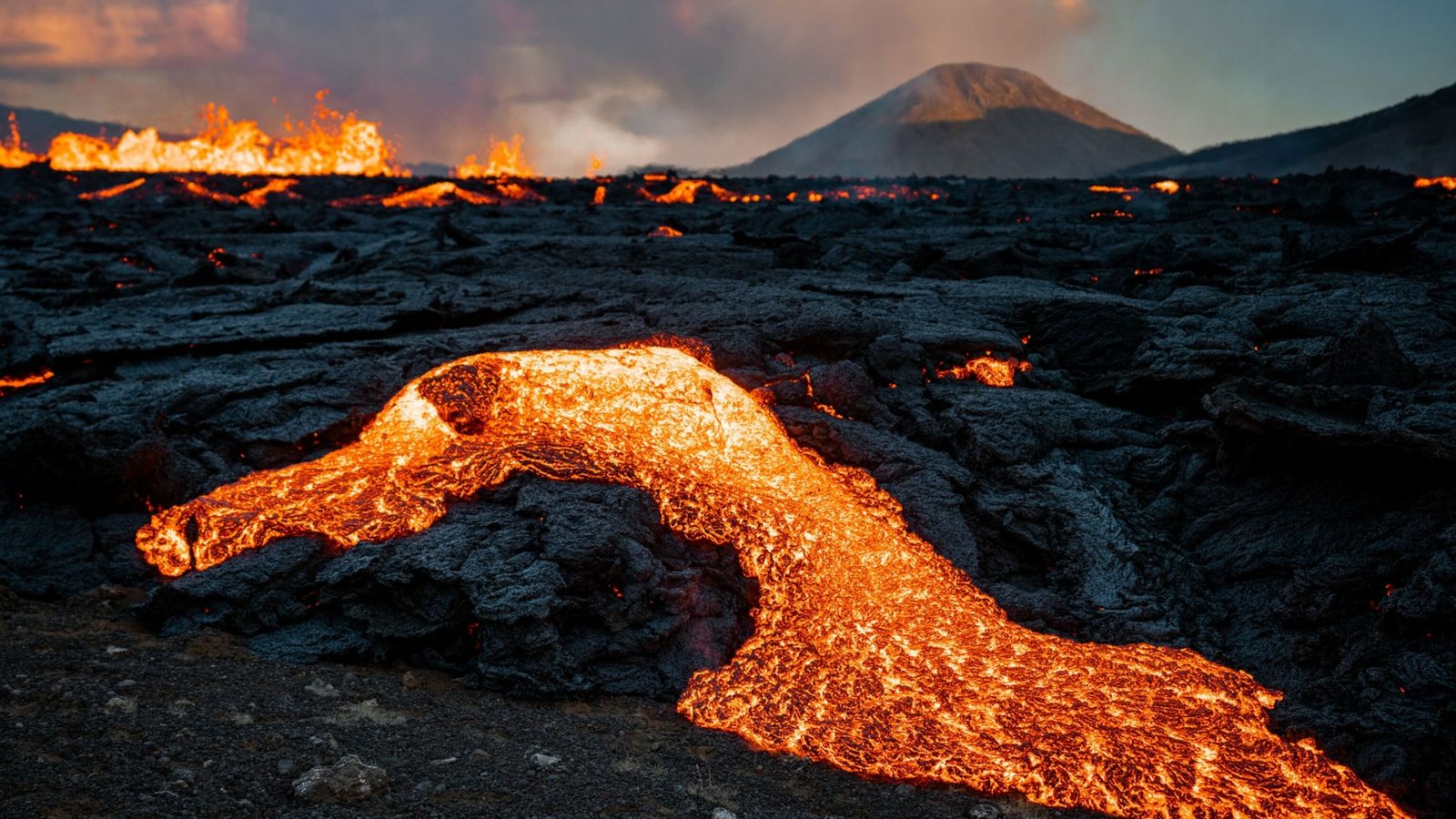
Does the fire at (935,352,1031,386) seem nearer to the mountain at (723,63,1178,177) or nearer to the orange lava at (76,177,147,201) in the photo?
the orange lava at (76,177,147,201)

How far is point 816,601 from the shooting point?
5.50 m

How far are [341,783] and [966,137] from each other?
172024 mm

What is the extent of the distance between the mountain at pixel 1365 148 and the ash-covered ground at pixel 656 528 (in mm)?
64537

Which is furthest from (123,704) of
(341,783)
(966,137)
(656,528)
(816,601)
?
(966,137)

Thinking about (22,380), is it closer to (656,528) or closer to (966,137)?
(656,528)

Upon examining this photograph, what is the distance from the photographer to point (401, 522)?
564 cm

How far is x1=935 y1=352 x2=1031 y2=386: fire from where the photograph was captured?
8352 mm

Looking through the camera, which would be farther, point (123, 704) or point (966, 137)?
point (966, 137)

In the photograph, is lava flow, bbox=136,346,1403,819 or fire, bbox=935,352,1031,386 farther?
fire, bbox=935,352,1031,386

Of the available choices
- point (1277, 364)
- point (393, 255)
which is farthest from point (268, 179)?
point (1277, 364)

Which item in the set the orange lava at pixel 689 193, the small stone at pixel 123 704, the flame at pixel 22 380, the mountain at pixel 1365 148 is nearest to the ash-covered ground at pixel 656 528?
the small stone at pixel 123 704

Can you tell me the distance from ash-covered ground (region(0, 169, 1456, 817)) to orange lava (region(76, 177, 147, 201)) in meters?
21.4

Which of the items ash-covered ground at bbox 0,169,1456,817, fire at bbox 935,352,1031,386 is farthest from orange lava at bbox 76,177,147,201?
fire at bbox 935,352,1031,386

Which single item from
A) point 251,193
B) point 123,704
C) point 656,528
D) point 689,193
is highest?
point 251,193
